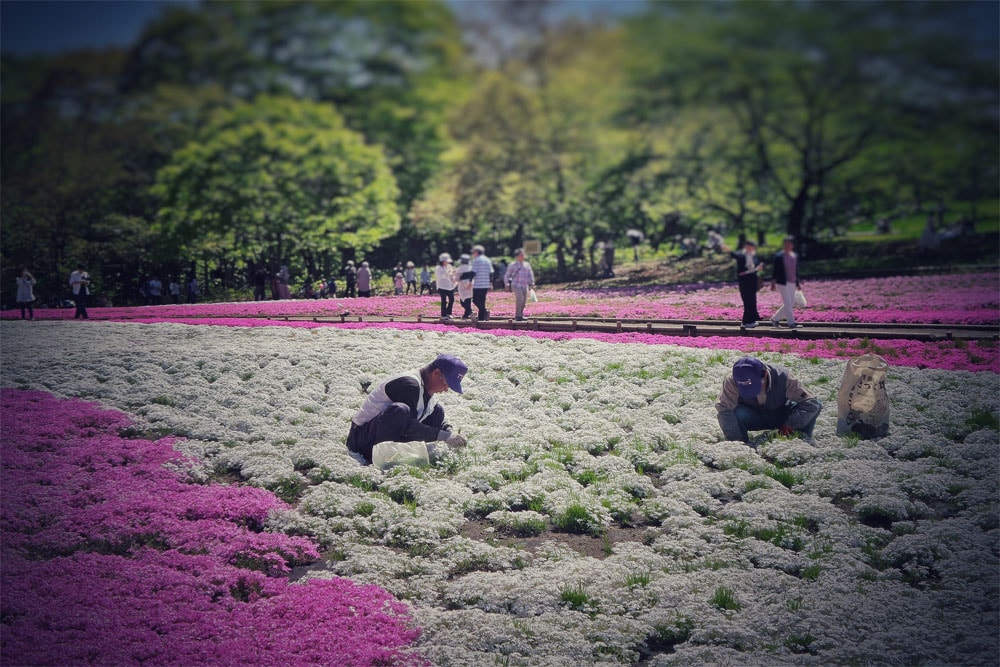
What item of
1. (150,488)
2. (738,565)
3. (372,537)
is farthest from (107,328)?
(738,565)

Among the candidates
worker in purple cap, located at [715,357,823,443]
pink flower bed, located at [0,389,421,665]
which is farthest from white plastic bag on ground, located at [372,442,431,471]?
worker in purple cap, located at [715,357,823,443]

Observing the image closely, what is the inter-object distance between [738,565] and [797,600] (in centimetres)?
68

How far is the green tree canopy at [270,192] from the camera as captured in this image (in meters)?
5.96


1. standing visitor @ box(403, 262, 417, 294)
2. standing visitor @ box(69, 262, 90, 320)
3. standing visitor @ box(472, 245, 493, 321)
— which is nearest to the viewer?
standing visitor @ box(69, 262, 90, 320)

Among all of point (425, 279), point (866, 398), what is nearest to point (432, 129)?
point (425, 279)

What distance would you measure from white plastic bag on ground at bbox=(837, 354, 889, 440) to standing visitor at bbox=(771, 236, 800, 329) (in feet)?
6.09

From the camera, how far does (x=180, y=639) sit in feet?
15.0

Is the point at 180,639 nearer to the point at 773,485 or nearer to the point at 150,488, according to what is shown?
the point at 150,488

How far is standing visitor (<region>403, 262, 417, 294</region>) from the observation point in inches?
311

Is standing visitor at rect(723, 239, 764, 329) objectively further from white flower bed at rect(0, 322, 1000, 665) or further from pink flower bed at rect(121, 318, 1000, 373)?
white flower bed at rect(0, 322, 1000, 665)

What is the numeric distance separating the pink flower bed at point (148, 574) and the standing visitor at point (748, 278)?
7.33m

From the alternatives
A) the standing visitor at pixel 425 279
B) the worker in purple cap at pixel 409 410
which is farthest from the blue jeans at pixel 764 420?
the standing visitor at pixel 425 279

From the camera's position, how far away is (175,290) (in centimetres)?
691

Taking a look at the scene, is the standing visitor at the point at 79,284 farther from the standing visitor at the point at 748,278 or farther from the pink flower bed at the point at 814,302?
the standing visitor at the point at 748,278
